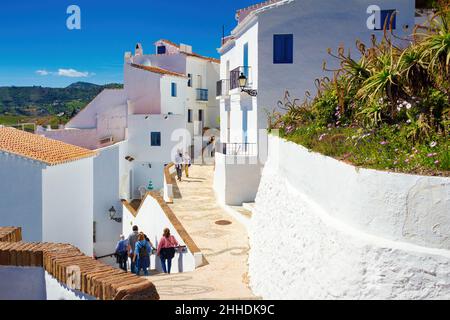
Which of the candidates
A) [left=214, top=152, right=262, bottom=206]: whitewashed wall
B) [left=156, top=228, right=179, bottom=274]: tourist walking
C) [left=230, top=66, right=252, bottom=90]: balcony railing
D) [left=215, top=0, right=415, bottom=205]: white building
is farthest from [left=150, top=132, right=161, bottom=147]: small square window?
[left=156, top=228, right=179, bottom=274]: tourist walking

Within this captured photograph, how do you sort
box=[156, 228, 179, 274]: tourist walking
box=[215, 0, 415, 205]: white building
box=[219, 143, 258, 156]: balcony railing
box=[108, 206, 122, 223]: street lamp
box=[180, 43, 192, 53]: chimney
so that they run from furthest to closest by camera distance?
1. box=[180, 43, 192, 53]: chimney
2. box=[108, 206, 122, 223]: street lamp
3. box=[219, 143, 258, 156]: balcony railing
4. box=[215, 0, 415, 205]: white building
5. box=[156, 228, 179, 274]: tourist walking

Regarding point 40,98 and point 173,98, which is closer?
point 173,98

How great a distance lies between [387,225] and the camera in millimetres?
7109

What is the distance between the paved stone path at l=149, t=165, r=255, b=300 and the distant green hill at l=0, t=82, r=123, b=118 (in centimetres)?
6241

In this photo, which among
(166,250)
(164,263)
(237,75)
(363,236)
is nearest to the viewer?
(363,236)

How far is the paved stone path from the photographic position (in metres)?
11.6

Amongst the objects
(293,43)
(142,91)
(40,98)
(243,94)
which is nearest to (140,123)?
(142,91)

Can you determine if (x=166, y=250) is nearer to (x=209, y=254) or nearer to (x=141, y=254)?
(x=141, y=254)

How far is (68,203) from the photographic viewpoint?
16375mm

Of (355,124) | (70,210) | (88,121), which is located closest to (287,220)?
(355,124)

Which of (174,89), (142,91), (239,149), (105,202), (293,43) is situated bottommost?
(105,202)

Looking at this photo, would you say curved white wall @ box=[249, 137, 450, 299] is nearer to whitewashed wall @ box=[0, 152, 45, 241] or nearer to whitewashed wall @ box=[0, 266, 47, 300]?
whitewashed wall @ box=[0, 266, 47, 300]

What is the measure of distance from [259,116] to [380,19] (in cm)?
653

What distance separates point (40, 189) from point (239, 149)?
34.2 ft
